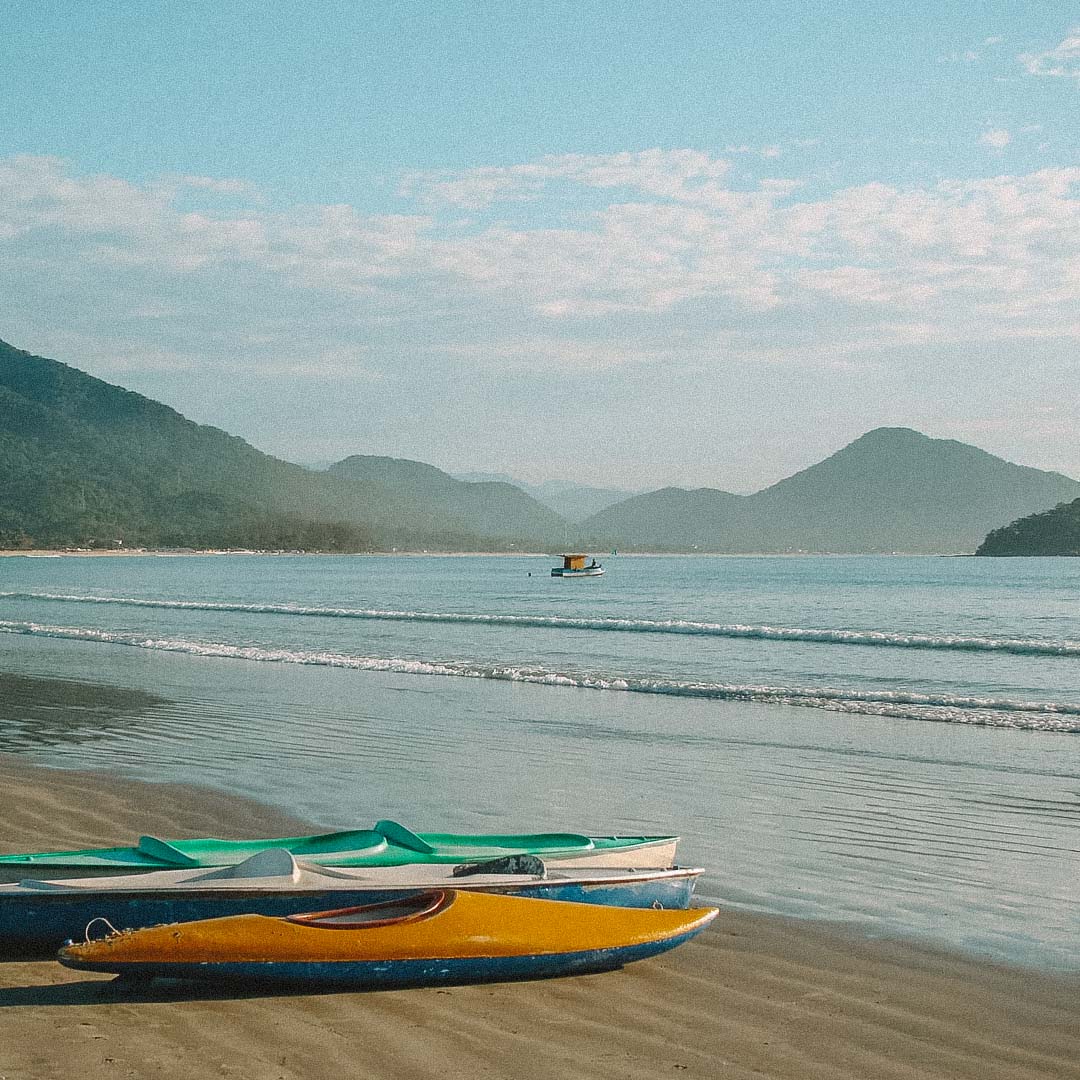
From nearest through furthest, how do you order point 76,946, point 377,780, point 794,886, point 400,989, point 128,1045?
point 128,1045 < point 76,946 < point 400,989 < point 794,886 < point 377,780

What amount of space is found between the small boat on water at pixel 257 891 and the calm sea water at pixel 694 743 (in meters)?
1.66

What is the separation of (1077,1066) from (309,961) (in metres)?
3.33

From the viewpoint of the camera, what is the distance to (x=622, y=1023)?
5215 millimetres

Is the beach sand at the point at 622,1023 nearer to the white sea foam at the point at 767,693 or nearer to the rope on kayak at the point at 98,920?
the rope on kayak at the point at 98,920

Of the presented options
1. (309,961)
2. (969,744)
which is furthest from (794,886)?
(969,744)

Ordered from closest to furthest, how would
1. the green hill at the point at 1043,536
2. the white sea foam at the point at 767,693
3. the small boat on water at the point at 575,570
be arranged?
the white sea foam at the point at 767,693 < the small boat on water at the point at 575,570 < the green hill at the point at 1043,536

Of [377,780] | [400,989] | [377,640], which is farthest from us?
[377,640]

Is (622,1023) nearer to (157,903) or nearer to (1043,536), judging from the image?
(157,903)

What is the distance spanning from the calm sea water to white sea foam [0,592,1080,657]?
219 millimetres

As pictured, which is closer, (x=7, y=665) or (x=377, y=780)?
(x=377, y=780)

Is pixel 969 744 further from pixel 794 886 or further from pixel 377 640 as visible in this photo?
pixel 377 640

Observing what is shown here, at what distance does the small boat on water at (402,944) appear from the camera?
17.3 ft

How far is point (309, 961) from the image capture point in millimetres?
5320

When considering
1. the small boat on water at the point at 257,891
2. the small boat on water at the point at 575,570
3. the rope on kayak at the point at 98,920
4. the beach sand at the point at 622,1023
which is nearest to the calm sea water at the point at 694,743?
the beach sand at the point at 622,1023
